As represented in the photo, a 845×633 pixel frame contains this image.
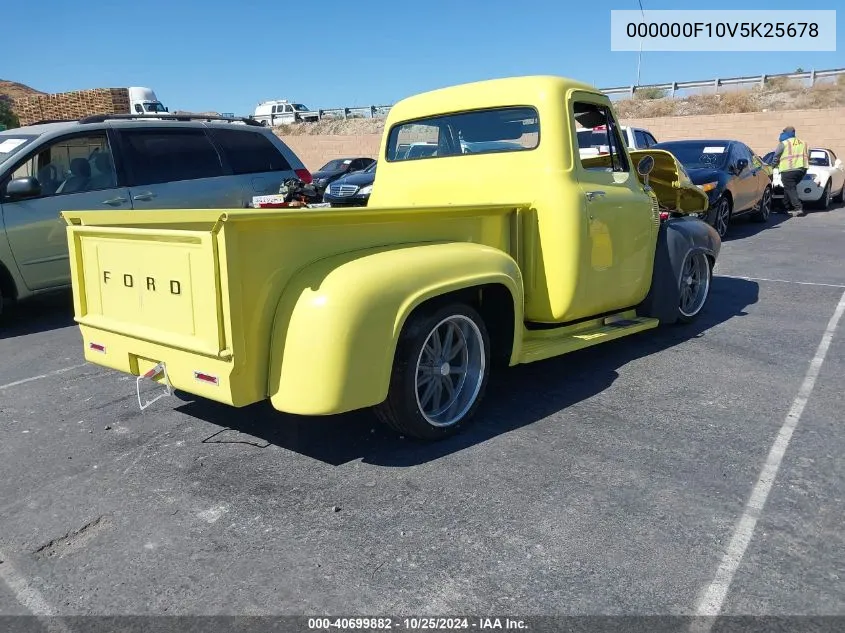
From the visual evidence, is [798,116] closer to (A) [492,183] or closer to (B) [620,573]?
(A) [492,183]

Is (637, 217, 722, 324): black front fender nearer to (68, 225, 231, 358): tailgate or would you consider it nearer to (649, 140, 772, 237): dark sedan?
(68, 225, 231, 358): tailgate

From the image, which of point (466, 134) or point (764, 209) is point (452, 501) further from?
point (764, 209)

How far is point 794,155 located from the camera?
13359 millimetres

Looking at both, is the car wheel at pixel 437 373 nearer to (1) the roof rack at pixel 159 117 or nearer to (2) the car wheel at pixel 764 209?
(1) the roof rack at pixel 159 117

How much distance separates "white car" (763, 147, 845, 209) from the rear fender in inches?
530

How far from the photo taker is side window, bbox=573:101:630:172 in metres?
4.61

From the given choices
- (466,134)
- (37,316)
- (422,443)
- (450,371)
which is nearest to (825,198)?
(466,134)

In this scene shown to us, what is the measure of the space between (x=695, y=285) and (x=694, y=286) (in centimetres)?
1

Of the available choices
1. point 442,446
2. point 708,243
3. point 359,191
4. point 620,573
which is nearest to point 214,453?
point 442,446

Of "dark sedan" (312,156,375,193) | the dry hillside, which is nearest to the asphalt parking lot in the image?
"dark sedan" (312,156,375,193)

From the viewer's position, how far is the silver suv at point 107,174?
6027mm

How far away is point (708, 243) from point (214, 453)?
4.36 m

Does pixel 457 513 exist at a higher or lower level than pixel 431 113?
lower

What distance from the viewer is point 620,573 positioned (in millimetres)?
2496
